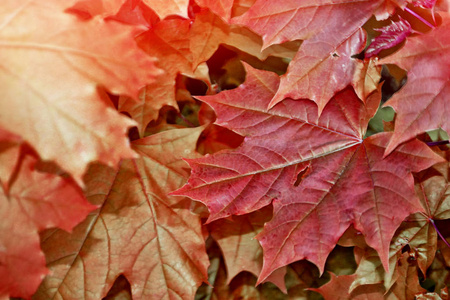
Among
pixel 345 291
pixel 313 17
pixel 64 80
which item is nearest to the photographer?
pixel 64 80

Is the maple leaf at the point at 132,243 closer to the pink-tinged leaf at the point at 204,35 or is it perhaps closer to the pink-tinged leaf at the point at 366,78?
the pink-tinged leaf at the point at 204,35

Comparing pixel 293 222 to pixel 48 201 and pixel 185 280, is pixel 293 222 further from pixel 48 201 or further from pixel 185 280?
pixel 48 201

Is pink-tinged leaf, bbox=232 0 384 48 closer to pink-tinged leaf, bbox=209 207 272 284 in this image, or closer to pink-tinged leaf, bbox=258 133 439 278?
pink-tinged leaf, bbox=258 133 439 278

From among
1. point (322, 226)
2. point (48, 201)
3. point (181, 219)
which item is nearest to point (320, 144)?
point (322, 226)

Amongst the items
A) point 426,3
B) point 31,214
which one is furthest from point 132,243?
point 426,3

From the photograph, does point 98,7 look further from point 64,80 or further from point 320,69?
point 320,69

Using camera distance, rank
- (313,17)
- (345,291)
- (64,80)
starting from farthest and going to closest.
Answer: (345,291)
(313,17)
(64,80)

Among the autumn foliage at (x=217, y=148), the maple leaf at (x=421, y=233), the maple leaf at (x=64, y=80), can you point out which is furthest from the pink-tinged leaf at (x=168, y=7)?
the maple leaf at (x=421, y=233)
